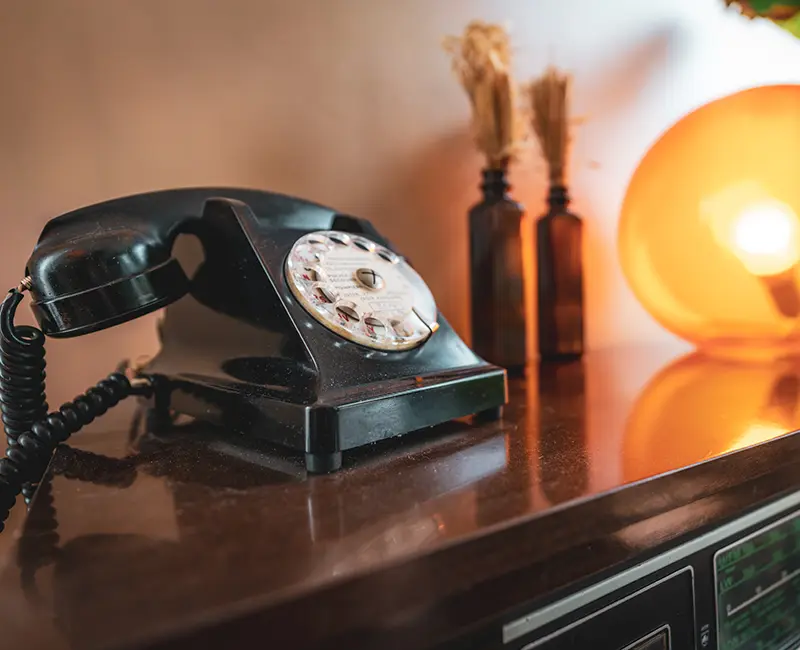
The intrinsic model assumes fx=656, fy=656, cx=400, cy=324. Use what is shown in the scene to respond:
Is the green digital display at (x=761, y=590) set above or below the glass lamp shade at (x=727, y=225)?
below

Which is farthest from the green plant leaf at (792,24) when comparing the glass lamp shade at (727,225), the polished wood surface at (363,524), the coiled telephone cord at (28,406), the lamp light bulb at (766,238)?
the coiled telephone cord at (28,406)

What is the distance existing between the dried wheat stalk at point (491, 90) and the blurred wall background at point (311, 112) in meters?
0.12

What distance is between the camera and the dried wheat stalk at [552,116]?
0.94 metres

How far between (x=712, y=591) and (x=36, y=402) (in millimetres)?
520

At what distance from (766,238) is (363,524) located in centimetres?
71

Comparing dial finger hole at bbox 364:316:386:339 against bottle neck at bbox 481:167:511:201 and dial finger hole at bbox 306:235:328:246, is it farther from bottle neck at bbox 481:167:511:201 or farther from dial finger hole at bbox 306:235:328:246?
bottle neck at bbox 481:167:511:201

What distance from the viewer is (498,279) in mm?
853

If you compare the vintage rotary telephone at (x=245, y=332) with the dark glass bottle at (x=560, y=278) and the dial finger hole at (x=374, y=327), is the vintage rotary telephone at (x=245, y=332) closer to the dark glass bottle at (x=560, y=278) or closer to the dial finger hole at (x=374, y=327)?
the dial finger hole at (x=374, y=327)

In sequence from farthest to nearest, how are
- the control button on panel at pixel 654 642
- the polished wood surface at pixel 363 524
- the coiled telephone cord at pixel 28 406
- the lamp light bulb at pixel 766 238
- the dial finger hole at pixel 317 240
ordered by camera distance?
the lamp light bulb at pixel 766 238 < the dial finger hole at pixel 317 240 < the coiled telephone cord at pixel 28 406 < the control button on panel at pixel 654 642 < the polished wood surface at pixel 363 524

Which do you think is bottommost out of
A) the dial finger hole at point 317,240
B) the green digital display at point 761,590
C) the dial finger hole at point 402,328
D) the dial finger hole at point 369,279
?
the green digital display at point 761,590

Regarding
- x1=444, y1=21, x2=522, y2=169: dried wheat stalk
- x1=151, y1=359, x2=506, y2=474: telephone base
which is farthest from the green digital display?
x1=444, y1=21, x2=522, y2=169: dried wheat stalk

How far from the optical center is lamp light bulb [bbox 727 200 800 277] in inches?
31.8

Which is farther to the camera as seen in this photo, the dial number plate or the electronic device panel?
the dial number plate

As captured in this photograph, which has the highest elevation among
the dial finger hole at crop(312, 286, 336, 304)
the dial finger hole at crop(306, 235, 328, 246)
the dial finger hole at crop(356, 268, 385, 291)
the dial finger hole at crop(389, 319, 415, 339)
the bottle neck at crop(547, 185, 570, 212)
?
the bottle neck at crop(547, 185, 570, 212)
